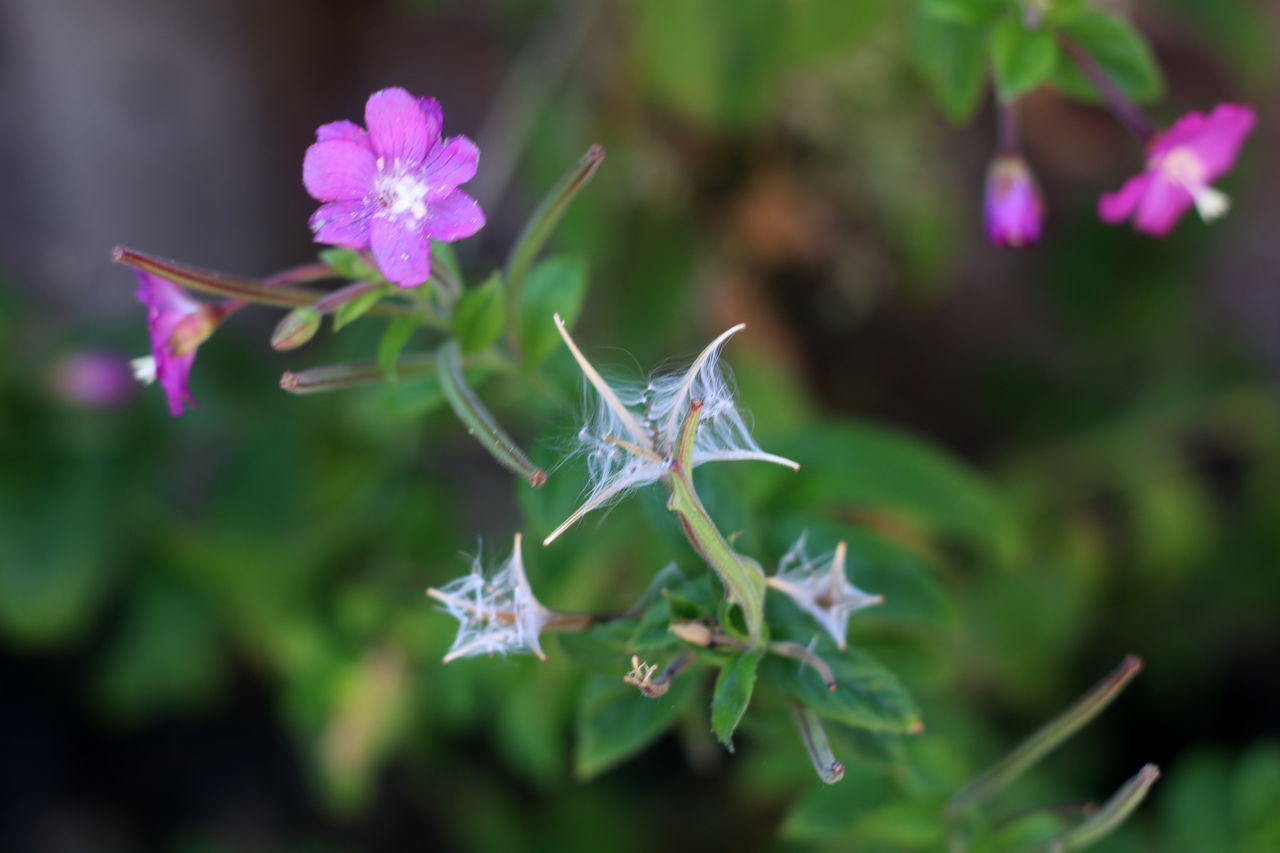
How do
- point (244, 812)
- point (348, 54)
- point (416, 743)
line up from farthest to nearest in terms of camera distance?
point (348, 54) < point (244, 812) < point (416, 743)

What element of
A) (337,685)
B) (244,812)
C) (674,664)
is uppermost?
(674,664)

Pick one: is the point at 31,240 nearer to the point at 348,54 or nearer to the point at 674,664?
the point at 348,54

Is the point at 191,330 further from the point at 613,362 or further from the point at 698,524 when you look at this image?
the point at 613,362

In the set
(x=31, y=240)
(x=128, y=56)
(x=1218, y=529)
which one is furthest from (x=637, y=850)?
(x=128, y=56)

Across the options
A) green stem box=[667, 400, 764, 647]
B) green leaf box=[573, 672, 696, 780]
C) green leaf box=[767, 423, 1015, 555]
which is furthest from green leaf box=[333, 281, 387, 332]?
green leaf box=[767, 423, 1015, 555]

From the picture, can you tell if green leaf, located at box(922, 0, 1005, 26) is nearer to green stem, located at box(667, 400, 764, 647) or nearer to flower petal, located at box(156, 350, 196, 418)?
green stem, located at box(667, 400, 764, 647)

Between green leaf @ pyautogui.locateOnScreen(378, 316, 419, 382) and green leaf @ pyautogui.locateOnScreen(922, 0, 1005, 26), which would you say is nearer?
green leaf @ pyautogui.locateOnScreen(378, 316, 419, 382)
